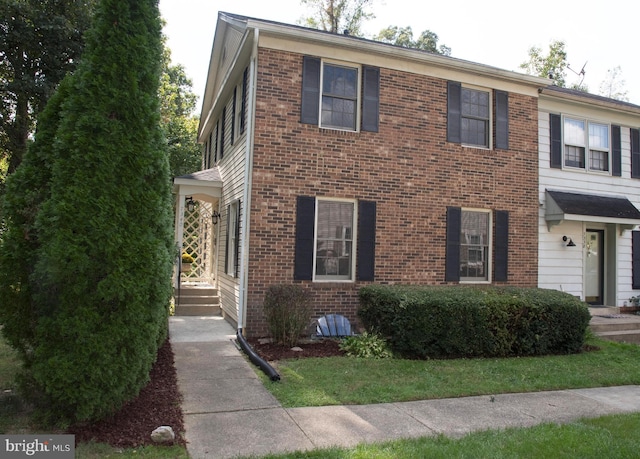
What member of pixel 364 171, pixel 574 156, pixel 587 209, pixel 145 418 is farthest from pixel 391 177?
pixel 145 418

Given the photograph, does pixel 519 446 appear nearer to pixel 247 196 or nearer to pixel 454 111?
pixel 247 196

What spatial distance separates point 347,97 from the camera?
940 cm

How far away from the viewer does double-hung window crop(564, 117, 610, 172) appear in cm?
1189

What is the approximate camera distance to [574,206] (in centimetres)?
1110

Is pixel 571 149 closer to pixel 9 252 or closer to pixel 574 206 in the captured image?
pixel 574 206

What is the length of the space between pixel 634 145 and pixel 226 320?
11.7m

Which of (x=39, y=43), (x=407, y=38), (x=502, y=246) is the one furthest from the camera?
(x=407, y=38)

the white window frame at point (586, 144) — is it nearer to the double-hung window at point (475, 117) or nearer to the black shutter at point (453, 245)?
the double-hung window at point (475, 117)

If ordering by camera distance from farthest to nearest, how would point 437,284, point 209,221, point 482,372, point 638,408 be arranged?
point 209,221, point 437,284, point 482,372, point 638,408

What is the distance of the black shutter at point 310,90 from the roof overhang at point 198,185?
3.58 metres

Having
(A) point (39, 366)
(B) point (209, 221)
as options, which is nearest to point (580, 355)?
(A) point (39, 366)

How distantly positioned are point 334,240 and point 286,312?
197 centimetres

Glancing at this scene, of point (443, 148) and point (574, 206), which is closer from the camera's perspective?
point (443, 148)

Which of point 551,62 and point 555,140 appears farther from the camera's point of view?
point 551,62
